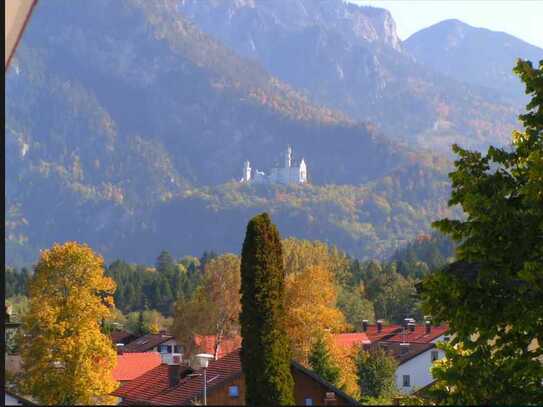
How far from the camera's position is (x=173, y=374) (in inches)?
1359

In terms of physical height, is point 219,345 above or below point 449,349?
above

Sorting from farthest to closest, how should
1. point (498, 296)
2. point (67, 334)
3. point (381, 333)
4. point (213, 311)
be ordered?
point (381, 333)
point (213, 311)
point (67, 334)
point (498, 296)

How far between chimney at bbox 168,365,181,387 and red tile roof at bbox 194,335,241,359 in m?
21.4

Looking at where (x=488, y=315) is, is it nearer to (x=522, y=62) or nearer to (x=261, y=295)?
(x=261, y=295)

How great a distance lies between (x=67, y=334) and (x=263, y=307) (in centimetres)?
2188

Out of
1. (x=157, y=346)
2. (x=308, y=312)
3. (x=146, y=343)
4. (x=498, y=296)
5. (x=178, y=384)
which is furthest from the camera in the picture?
(x=146, y=343)

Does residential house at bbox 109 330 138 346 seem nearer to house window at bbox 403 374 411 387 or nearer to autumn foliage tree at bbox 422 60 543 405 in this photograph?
house window at bbox 403 374 411 387

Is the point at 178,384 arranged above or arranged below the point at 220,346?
below

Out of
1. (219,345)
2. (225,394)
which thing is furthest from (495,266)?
(219,345)

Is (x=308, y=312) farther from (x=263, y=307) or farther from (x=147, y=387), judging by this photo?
(x=263, y=307)

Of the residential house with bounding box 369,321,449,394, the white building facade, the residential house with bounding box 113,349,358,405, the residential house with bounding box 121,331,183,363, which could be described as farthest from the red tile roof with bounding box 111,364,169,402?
the residential house with bounding box 121,331,183,363

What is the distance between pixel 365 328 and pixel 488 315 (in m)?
69.1

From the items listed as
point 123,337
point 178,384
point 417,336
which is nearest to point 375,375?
point 417,336

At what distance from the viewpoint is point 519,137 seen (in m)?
12.9
